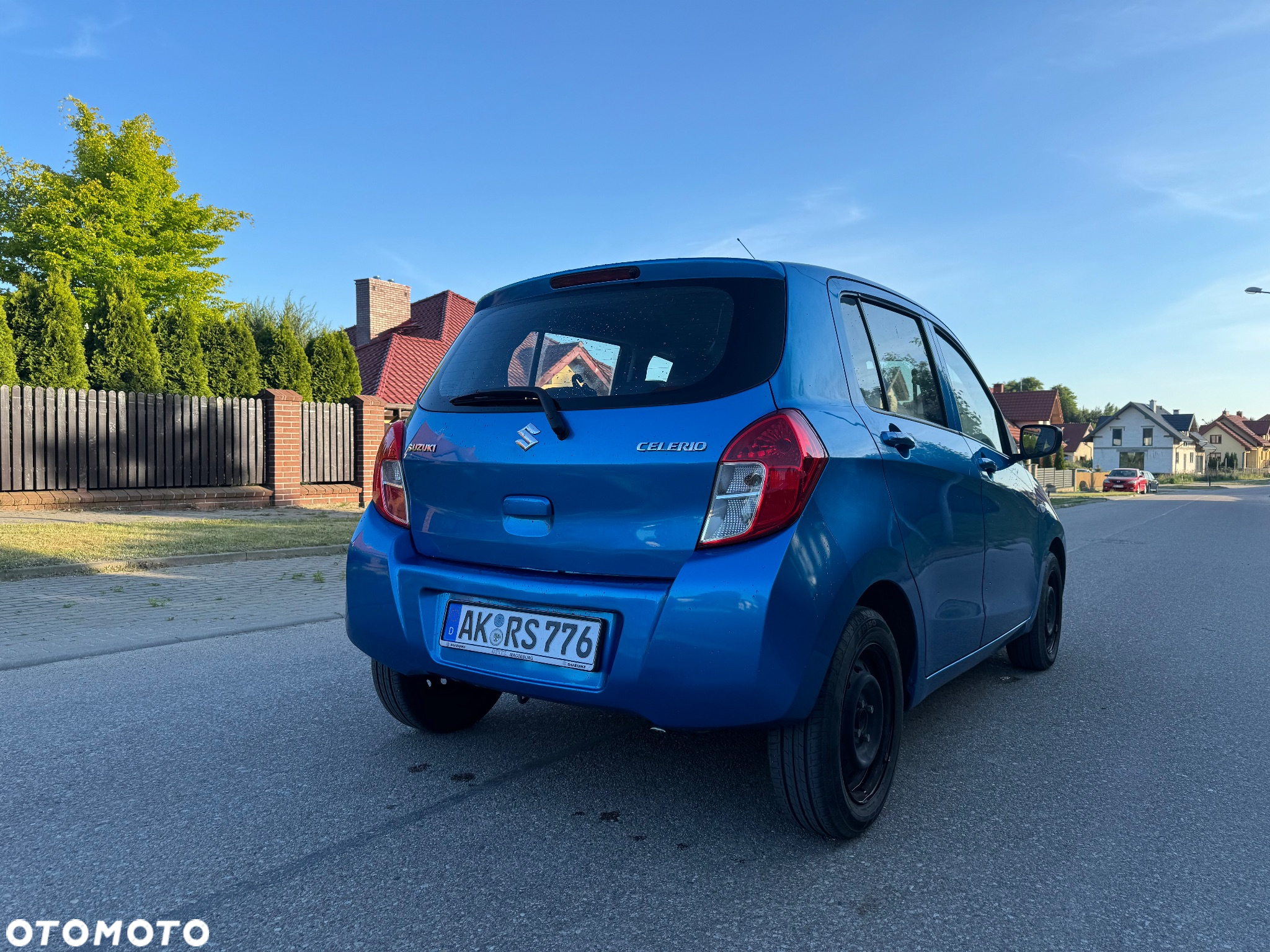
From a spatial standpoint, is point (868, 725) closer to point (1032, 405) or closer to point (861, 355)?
point (861, 355)

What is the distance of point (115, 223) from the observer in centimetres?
3059

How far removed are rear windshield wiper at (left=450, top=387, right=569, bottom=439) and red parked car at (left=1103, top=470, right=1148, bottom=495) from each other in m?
53.4

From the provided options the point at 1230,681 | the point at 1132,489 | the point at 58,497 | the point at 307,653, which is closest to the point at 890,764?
the point at 1230,681

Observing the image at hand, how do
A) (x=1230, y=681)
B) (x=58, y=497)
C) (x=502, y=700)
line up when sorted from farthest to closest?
1. (x=58, y=497)
2. (x=1230, y=681)
3. (x=502, y=700)

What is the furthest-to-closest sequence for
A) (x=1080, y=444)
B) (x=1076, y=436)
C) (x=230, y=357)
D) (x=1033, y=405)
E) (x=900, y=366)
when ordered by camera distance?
(x=1076, y=436) → (x=1080, y=444) → (x=1033, y=405) → (x=230, y=357) → (x=900, y=366)

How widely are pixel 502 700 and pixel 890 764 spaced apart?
1.97 m

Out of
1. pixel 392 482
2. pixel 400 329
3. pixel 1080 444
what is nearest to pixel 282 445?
pixel 392 482

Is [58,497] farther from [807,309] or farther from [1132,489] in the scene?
[1132,489]

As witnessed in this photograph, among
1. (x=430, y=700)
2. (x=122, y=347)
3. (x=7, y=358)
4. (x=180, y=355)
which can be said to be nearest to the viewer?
(x=430, y=700)

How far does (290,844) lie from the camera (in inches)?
109

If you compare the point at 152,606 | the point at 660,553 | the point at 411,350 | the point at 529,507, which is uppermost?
the point at 411,350

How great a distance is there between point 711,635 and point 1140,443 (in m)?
100

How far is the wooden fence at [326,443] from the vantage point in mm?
18781

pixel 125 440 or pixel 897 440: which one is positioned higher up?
pixel 897 440
